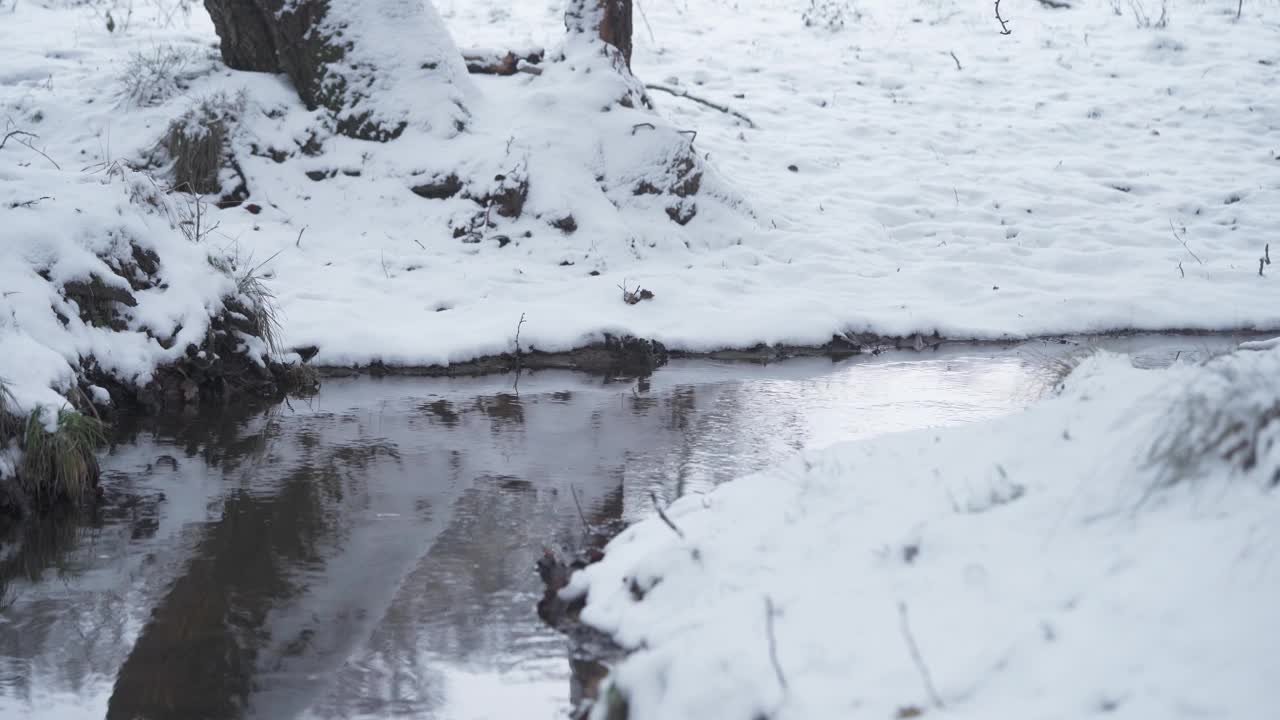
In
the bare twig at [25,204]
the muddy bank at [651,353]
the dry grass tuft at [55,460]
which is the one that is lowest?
the muddy bank at [651,353]

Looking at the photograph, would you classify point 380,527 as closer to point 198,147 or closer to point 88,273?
point 88,273

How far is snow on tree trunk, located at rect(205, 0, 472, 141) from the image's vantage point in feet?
35.6

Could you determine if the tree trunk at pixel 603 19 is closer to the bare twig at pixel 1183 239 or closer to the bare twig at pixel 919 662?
the bare twig at pixel 1183 239

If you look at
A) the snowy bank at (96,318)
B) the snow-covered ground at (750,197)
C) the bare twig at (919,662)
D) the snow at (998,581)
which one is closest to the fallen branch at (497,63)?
the snow-covered ground at (750,197)

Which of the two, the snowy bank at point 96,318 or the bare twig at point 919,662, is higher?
the bare twig at point 919,662

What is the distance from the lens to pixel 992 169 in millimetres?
13000

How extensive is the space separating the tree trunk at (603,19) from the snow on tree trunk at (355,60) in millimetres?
1587

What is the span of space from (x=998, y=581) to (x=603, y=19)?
969 centimetres

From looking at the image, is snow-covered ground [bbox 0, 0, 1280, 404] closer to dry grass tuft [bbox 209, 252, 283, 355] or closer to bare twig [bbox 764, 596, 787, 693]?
dry grass tuft [bbox 209, 252, 283, 355]

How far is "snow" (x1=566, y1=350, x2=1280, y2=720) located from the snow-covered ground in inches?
184

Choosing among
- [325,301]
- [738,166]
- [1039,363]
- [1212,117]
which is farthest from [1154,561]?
[1212,117]

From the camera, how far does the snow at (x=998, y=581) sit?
2.43 meters

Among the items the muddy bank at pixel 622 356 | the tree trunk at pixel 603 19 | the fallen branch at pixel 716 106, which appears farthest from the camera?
the fallen branch at pixel 716 106

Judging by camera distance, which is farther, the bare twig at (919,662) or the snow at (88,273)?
the snow at (88,273)
